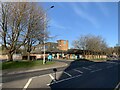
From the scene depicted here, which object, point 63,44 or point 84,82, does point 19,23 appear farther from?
point 63,44

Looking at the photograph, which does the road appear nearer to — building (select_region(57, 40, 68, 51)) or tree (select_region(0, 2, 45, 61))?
tree (select_region(0, 2, 45, 61))

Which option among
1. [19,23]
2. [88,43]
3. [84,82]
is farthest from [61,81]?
[88,43]

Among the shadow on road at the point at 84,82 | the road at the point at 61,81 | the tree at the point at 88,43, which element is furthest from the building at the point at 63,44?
the shadow on road at the point at 84,82

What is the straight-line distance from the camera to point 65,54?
294 ft

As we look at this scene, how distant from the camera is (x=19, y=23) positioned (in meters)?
31.6

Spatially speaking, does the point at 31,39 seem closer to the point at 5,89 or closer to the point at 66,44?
the point at 5,89

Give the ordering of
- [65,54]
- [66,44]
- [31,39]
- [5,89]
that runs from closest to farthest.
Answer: [5,89]
[31,39]
[65,54]
[66,44]

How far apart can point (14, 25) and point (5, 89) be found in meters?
21.3

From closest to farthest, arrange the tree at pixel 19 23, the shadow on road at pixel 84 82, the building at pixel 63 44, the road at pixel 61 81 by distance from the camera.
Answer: the shadow on road at pixel 84 82, the road at pixel 61 81, the tree at pixel 19 23, the building at pixel 63 44

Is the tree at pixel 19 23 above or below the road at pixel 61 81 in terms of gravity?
above

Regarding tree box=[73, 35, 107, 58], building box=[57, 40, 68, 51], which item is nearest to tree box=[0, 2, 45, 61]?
tree box=[73, 35, 107, 58]

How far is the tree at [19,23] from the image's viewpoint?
31.3 meters

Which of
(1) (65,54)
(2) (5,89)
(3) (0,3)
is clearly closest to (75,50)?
(1) (65,54)

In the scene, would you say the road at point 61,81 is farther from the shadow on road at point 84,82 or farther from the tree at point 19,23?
the tree at point 19,23
